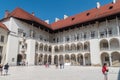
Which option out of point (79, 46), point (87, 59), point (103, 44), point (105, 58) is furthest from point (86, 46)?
point (105, 58)

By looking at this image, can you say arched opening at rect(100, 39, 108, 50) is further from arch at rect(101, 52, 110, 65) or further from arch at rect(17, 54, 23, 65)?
arch at rect(17, 54, 23, 65)

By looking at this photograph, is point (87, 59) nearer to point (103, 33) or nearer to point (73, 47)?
point (73, 47)

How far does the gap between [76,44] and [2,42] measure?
59.7ft

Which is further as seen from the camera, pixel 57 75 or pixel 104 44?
pixel 104 44

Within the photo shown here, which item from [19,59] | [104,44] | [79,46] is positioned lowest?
[19,59]

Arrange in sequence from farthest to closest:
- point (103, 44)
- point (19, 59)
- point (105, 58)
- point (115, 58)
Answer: point (103, 44) → point (19, 59) → point (105, 58) → point (115, 58)

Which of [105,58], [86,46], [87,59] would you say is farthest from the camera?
[86,46]

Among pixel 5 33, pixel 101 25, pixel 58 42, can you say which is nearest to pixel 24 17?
pixel 5 33

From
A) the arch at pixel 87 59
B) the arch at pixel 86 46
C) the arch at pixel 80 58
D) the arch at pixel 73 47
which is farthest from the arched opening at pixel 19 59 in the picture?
the arch at pixel 86 46

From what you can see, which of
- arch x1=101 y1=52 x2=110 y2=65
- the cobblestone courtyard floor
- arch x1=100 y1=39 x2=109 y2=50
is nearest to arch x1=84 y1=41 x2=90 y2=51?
arch x1=100 y1=39 x2=109 y2=50

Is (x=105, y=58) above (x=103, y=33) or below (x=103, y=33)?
below

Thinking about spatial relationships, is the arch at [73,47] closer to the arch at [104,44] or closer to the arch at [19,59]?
the arch at [104,44]

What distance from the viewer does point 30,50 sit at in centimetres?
3316

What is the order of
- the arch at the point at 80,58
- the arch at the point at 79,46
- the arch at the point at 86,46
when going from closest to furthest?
the arch at the point at 86,46 < the arch at the point at 79,46 < the arch at the point at 80,58
